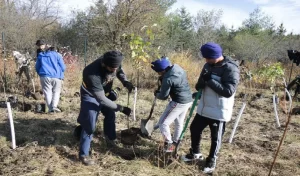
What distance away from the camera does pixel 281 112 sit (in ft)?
24.2

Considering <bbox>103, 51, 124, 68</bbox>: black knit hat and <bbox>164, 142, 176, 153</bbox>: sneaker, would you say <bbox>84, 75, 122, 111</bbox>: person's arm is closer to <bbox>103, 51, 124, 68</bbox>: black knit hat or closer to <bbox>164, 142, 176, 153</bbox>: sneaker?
<bbox>103, 51, 124, 68</bbox>: black knit hat

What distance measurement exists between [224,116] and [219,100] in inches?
8.0

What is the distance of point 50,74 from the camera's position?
566cm

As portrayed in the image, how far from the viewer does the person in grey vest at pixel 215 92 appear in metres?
3.19

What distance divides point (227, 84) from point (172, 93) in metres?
0.96

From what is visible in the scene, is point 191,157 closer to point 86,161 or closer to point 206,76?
point 206,76

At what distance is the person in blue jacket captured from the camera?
5.62 meters

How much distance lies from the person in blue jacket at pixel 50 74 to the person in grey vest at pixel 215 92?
3278 millimetres

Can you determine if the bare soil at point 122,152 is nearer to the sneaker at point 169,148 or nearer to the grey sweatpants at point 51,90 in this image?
the sneaker at point 169,148

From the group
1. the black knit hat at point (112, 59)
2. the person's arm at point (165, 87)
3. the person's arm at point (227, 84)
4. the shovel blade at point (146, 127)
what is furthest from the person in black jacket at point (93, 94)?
the person's arm at point (227, 84)

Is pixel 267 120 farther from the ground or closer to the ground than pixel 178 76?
closer to the ground

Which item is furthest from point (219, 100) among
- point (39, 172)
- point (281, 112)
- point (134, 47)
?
point (281, 112)

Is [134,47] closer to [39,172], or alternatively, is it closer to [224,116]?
[224,116]

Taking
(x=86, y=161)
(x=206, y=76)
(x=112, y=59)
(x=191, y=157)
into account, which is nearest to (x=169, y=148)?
(x=191, y=157)
